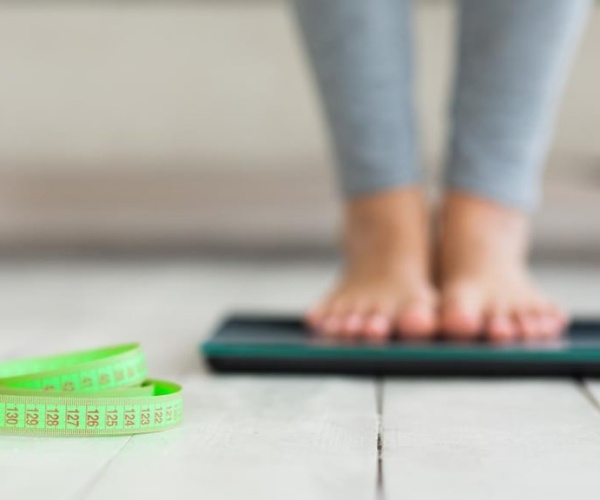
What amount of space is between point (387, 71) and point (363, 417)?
49 cm

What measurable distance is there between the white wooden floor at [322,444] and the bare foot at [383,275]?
117 mm

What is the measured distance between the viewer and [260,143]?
198 cm

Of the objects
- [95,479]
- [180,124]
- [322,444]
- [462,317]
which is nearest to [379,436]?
[322,444]

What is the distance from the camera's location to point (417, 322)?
3.31 ft

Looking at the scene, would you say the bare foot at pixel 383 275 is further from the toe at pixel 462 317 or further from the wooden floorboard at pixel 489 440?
the wooden floorboard at pixel 489 440

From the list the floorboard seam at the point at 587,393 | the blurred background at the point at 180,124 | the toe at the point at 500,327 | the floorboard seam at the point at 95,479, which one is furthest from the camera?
the blurred background at the point at 180,124

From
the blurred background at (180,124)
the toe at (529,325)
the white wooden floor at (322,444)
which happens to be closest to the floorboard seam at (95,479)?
the white wooden floor at (322,444)

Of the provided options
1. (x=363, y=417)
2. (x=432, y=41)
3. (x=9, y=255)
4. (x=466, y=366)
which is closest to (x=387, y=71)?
(x=466, y=366)

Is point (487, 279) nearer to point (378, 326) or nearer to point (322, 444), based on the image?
point (378, 326)

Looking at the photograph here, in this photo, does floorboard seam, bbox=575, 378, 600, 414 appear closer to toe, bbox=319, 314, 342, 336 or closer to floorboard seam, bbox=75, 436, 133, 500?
toe, bbox=319, 314, 342, 336

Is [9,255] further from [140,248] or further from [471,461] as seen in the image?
[471,461]

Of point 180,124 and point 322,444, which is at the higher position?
point 180,124

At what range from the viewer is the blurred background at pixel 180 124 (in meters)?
1.94

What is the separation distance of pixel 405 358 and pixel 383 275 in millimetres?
202
